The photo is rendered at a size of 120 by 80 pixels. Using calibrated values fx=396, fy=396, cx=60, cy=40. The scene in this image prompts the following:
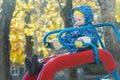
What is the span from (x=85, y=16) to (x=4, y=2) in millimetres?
6639

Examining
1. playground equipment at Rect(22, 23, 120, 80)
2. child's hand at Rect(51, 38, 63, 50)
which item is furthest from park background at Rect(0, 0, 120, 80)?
playground equipment at Rect(22, 23, 120, 80)

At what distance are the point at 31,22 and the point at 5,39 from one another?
35.3ft

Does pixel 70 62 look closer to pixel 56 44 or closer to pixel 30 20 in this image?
pixel 56 44

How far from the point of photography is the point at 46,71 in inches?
224

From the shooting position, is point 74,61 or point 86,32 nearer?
point 74,61

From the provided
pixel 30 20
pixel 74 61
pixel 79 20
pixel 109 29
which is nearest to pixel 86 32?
pixel 79 20

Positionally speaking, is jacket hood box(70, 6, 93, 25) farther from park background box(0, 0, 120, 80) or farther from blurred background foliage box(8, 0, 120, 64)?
blurred background foliage box(8, 0, 120, 64)

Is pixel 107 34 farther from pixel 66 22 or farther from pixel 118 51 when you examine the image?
pixel 66 22

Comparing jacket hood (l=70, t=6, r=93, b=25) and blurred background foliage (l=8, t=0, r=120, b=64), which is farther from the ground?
jacket hood (l=70, t=6, r=93, b=25)

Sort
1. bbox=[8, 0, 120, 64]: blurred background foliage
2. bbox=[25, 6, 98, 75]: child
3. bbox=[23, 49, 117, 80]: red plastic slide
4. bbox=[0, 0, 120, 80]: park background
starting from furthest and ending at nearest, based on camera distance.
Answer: bbox=[8, 0, 120, 64]: blurred background foliage
bbox=[0, 0, 120, 80]: park background
bbox=[25, 6, 98, 75]: child
bbox=[23, 49, 117, 80]: red plastic slide

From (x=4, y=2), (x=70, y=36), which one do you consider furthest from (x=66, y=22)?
(x=70, y=36)

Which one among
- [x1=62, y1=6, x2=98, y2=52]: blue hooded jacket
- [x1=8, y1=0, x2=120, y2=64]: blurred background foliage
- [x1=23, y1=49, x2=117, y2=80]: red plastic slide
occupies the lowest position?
[x1=8, y1=0, x2=120, y2=64]: blurred background foliage

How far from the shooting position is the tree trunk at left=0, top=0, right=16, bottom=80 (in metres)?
12.2

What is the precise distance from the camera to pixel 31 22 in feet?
75.7
